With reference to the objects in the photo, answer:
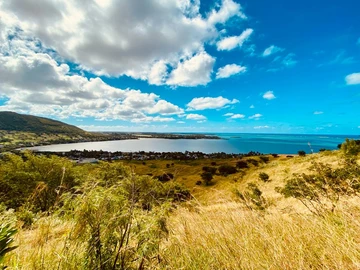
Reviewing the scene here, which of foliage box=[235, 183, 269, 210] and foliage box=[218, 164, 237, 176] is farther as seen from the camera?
foliage box=[218, 164, 237, 176]

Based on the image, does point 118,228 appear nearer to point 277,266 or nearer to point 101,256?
point 101,256

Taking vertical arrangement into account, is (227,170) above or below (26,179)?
below

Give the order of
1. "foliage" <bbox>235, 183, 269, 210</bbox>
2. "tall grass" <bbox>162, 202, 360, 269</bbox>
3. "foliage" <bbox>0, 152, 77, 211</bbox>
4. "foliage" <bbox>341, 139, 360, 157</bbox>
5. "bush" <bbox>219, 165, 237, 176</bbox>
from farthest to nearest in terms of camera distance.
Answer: "bush" <bbox>219, 165, 237, 176</bbox>, "foliage" <bbox>341, 139, 360, 157</bbox>, "foliage" <bbox>0, 152, 77, 211</bbox>, "foliage" <bbox>235, 183, 269, 210</bbox>, "tall grass" <bbox>162, 202, 360, 269</bbox>

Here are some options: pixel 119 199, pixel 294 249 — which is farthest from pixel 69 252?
pixel 294 249

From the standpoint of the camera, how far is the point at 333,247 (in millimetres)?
2852

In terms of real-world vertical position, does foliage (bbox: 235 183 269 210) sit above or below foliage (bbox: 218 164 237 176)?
above

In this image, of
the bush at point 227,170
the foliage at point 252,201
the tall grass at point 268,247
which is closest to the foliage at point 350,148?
the foliage at point 252,201

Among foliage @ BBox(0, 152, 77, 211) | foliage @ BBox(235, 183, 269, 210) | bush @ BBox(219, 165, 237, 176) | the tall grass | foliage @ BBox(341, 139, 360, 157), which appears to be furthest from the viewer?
bush @ BBox(219, 165, 237, 176)

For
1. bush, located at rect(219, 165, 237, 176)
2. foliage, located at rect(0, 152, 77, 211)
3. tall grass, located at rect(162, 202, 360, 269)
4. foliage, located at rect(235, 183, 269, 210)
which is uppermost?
tall grass, located at rect(162, 202, 360, 269)

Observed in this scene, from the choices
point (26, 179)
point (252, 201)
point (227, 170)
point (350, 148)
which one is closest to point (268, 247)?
point (252, 201)

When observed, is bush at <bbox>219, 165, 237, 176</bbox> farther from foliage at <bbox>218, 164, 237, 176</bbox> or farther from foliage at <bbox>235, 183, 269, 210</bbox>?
foliage at <bbox>235, 183, 269, 210</bbox>

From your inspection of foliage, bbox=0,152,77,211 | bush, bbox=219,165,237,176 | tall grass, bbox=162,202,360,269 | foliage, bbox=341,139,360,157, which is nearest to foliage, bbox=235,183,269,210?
tall grass, bbox=162,202,360,269

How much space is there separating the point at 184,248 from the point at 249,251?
1.09 meters

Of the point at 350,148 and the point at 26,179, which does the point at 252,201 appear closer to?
the point at 26,179
